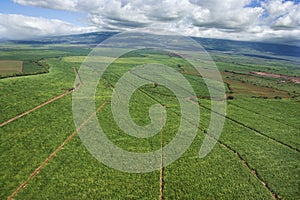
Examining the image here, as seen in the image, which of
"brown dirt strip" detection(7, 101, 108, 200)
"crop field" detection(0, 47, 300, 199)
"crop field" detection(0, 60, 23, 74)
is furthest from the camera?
"crop field" detection(0, 60, 23, 74)

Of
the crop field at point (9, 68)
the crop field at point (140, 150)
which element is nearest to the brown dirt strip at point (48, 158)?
the crop field at point (140, 150)

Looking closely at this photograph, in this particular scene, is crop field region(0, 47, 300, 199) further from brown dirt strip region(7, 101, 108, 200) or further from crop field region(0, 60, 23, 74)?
crop field region(0, 60, 23, 74)

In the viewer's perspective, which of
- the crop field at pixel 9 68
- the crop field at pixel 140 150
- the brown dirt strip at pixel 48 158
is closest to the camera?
the brown dirt strip at pixel 48 158

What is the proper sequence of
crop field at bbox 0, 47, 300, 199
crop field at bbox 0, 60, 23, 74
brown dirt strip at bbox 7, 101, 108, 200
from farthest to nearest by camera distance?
crop field at bbox 0, 60, 23, 74
crop field at bbox 0, 47, 300, 199
brown dirt strip at bbox 7, 101, 108, 200

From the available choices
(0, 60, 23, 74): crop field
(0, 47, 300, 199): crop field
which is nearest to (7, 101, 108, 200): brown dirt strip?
(0, 47, 300, 199): crop field

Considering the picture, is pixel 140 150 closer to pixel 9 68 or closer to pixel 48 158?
pixel 48 158

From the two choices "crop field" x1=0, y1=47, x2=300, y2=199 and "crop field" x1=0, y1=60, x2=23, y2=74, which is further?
"crop field" x1=0, y1=60, x2=23, y2=74

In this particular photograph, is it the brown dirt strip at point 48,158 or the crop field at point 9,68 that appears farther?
the crop field at point 9,68

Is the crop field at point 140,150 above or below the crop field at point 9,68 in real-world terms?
below

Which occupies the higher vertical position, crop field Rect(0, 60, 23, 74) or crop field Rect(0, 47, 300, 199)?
crop field Rect(0, 60, 23, 74)

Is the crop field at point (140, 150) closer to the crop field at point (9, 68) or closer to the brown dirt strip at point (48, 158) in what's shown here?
the brown dirt strip at point (48, 158)

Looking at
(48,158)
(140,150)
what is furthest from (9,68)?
(140,150)

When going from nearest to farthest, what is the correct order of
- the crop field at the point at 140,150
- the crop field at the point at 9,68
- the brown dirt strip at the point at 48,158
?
the brown dirt strip at the point at 48,158
the crop field at the point at 140,150
the crop field at the point at 9,68
